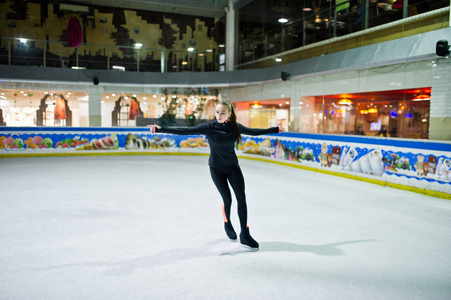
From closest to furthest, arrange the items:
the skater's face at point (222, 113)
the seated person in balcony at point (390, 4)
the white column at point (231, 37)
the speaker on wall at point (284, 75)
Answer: the skater's face at point (222, 113) < the seated person in balcony at point (390, 4) < the speaker on wall at point (284, 75) < the white column at point (231, 37)

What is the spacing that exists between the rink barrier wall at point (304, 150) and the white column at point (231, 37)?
4772 millimetres

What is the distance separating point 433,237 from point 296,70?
7847 millimetres

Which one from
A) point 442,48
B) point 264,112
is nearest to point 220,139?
point 442,48

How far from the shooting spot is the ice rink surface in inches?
96.5

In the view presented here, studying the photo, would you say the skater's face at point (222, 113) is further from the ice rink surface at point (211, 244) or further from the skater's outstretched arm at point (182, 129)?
the ice rink surface at point (211, 244)

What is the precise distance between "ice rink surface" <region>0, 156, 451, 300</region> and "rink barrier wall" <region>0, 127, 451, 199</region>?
0.53 meters

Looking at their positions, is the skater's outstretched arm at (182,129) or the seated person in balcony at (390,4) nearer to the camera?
the skater's outstretched arm at (182,129)

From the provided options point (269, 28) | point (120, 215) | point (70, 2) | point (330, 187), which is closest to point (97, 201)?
point (120, 215)

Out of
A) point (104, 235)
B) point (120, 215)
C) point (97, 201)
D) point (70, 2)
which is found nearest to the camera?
point (104, 235)

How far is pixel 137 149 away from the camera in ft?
41.2

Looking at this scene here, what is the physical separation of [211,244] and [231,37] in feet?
46.5

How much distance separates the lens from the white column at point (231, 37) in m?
15.9

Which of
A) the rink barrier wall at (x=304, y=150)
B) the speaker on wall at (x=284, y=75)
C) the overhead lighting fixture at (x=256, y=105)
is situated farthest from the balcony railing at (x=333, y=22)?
the rink barrier wall at (x=304, y=150)

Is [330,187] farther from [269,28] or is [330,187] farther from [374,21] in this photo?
[269,28]
